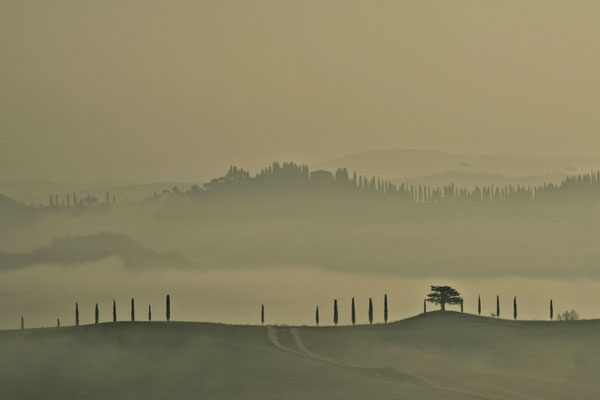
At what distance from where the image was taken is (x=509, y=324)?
4385 inches

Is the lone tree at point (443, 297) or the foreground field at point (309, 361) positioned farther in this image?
the lone tree at point (443, 297)

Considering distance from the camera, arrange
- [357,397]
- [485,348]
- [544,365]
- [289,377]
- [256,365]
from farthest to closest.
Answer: [485,348] < [544,365] < [256,365] < [289,377] < [357,397]

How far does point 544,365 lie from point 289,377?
76.6 ft

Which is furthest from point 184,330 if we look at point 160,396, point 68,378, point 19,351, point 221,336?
point 160,396

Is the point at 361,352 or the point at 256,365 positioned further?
the point at 361,352

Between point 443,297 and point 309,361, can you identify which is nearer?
point 309,361

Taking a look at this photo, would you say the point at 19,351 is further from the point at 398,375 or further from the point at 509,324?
the point at 509,324

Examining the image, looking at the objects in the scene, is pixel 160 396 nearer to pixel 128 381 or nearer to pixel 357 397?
pixel 128 381

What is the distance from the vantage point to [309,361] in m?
84.0

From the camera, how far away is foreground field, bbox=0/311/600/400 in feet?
239

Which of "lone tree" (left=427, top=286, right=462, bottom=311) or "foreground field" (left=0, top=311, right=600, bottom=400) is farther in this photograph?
"lone tree" (left=427, top=286, right=462, bottom=311)

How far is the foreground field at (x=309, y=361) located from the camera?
72.8 meters

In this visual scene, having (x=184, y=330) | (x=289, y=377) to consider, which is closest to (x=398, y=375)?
(x=289, y=377)

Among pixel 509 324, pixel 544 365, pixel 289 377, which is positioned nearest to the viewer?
pixel 289 377
